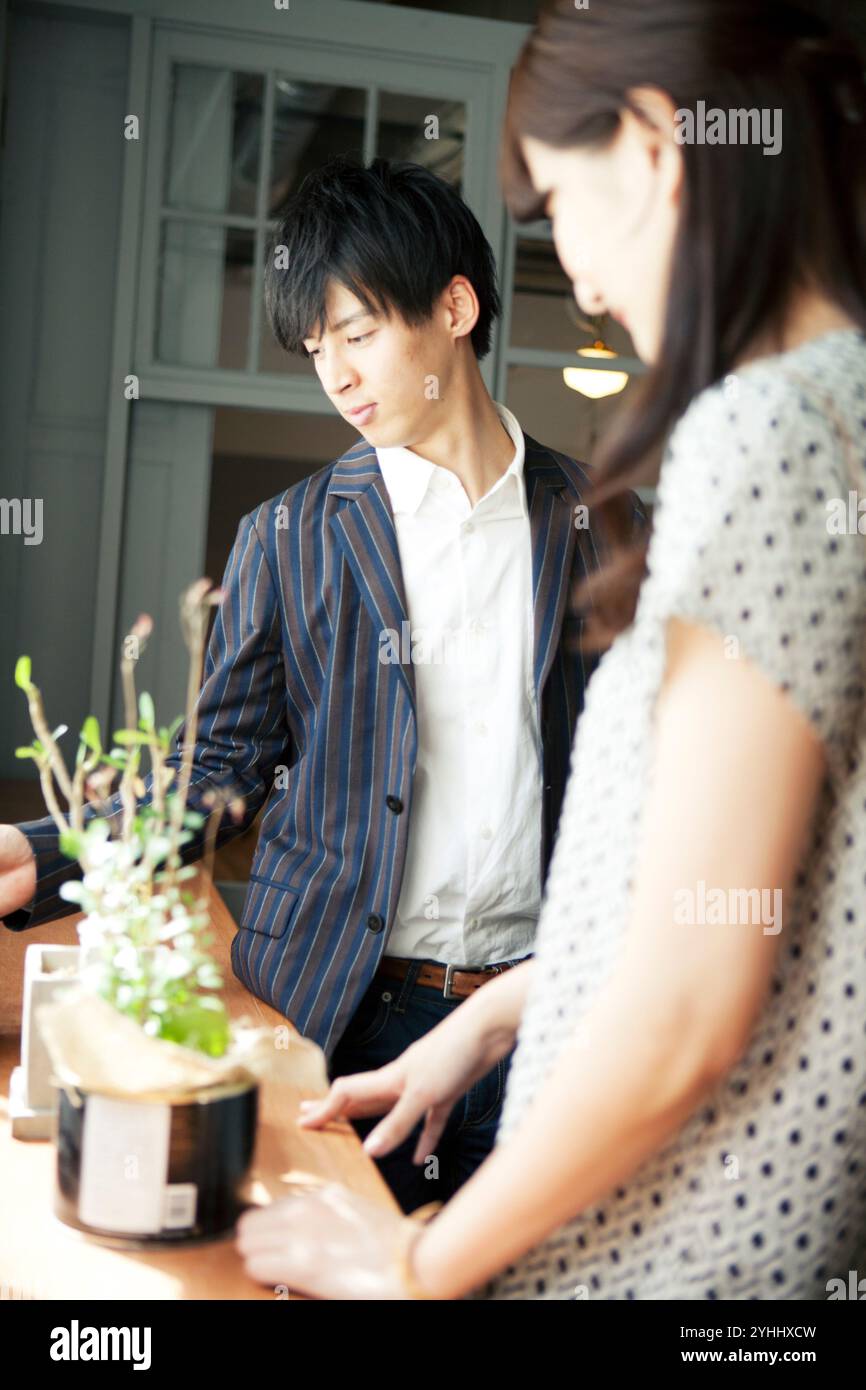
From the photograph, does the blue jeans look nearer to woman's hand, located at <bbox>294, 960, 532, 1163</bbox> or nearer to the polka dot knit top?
woman's hand, located at <bbox>294, 960, 532, 1163</bbox>

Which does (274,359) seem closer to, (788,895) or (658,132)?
(658,132)

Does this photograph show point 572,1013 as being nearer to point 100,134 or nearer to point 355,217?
point 355,217

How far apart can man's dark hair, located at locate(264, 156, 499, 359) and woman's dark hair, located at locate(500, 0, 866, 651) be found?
1.14 m

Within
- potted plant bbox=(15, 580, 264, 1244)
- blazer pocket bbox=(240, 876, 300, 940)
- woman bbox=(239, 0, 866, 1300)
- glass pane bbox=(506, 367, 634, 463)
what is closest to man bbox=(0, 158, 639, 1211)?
blazer pocket bbox=(240, 876, 300, 940)

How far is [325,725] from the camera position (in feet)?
6.06

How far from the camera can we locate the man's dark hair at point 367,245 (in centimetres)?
193

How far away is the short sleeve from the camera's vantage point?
71cm

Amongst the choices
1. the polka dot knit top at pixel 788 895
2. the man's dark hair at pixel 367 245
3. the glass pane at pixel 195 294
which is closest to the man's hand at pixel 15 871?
the polka dot knit top at pixel 788 895

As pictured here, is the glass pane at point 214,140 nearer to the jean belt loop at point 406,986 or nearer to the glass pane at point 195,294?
the glass pane at point 195,294

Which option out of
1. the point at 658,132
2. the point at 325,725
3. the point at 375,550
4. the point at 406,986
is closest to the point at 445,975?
the point at 406,986

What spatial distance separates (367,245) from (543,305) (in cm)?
264

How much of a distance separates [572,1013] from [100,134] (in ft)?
13.0

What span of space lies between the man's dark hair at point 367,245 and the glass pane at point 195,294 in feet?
6.86

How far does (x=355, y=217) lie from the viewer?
76.5 inches
